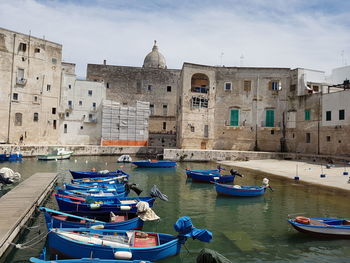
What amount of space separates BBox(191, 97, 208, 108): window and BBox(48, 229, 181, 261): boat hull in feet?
93.7

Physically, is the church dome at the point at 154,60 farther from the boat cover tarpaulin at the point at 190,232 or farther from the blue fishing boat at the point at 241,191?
the boat cover tarpaulin at the point at 190,232

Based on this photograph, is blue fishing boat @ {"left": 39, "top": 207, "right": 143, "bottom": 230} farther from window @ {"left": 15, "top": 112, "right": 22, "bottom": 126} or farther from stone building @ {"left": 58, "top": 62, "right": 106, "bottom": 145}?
stone building @ {"left": 58, "top": 62, "right": 106, "bottom": 145}

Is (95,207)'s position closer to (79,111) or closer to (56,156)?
(56,156)

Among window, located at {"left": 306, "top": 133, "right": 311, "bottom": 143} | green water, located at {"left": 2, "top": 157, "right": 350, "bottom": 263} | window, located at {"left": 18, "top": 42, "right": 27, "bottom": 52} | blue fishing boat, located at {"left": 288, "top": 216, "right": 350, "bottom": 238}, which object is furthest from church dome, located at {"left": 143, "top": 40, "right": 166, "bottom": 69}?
blue fishing boat, located at {"left": 288, "top": 216, "right": 350, "bottom": 238}

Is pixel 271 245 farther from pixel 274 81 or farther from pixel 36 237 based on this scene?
pixel 274 81

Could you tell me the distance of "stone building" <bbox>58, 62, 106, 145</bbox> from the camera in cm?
4150

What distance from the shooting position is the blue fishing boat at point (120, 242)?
7125 mm

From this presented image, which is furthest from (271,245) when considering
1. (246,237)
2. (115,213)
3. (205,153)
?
(205,153)

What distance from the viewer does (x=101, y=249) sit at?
7.12m

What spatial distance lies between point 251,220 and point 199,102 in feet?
83.1

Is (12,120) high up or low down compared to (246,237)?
up

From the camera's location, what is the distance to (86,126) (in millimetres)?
42594

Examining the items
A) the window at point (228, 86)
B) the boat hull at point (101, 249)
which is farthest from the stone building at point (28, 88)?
the boat hull at point (101, 249)

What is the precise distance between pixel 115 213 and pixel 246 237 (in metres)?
4.66
